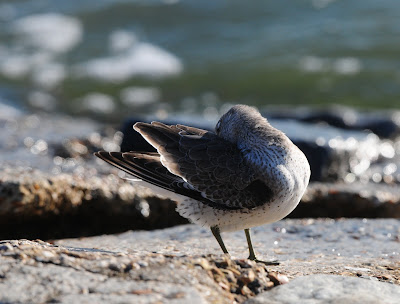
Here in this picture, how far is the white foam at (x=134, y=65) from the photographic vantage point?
1688cm

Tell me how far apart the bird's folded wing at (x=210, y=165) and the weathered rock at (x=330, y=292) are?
1.12 meters

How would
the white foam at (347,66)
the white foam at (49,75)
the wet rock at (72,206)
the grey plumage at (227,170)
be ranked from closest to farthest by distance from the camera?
1. the grey plumage at (227,170)
2. the wet rock at (72,206)
3. the white foam at (347,66)
4. the white foam at (49,75)

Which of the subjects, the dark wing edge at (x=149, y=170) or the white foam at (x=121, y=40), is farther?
the white foam at (x=121, y=40)

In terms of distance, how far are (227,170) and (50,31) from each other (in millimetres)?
15586

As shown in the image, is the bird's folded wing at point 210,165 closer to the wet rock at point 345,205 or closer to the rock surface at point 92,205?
the rock surface at point 92,205

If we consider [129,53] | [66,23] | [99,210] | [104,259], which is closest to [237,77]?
[129,53]

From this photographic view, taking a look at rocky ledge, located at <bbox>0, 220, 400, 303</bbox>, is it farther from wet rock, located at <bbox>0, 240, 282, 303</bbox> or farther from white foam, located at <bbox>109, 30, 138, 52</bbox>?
white foam, located at <bbox>109, 30, 138, 52</bbox>

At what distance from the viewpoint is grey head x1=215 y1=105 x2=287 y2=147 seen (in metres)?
5.09

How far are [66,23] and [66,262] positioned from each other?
55.9 ft

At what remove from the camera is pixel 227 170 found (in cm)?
497

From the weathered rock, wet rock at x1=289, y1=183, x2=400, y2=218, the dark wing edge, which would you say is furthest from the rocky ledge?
wet rock at x1=289, y1=183, x2=400, y2=218

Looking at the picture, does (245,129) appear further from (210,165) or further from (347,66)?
(347,66)

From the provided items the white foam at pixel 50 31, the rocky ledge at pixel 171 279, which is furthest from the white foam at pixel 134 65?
the rocky ledge at pixel 171 279

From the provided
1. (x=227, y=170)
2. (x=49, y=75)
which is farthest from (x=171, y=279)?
(x=49, y=75)
